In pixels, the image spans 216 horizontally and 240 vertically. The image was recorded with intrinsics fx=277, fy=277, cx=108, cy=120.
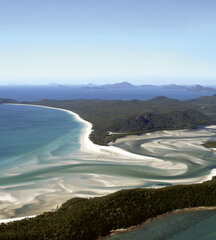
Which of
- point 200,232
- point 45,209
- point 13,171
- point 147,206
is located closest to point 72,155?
point 13,171

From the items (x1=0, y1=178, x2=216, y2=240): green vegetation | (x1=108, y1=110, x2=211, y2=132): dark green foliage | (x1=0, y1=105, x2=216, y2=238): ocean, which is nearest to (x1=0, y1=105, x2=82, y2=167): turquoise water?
(x1=0, y1=105, x2=216, y2=238): ocean

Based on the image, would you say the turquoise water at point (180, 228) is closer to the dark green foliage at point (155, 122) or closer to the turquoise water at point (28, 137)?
the turquoise water at point (28, 137)

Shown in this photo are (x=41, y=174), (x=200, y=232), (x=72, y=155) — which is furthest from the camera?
(x=72, y=155)

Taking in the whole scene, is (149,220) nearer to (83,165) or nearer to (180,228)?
(180,228)

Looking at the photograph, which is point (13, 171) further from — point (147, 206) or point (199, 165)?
point (199, 165)

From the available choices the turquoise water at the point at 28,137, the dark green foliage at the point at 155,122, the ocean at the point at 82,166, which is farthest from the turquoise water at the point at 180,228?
the dark green foliage at the point at 155,122

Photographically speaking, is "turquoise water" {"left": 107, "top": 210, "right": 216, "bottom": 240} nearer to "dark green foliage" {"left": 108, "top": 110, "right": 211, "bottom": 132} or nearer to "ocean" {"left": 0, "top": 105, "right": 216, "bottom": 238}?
"ocean" {"left": 0, "top": 105, "right": 216, "bottom": 238}
